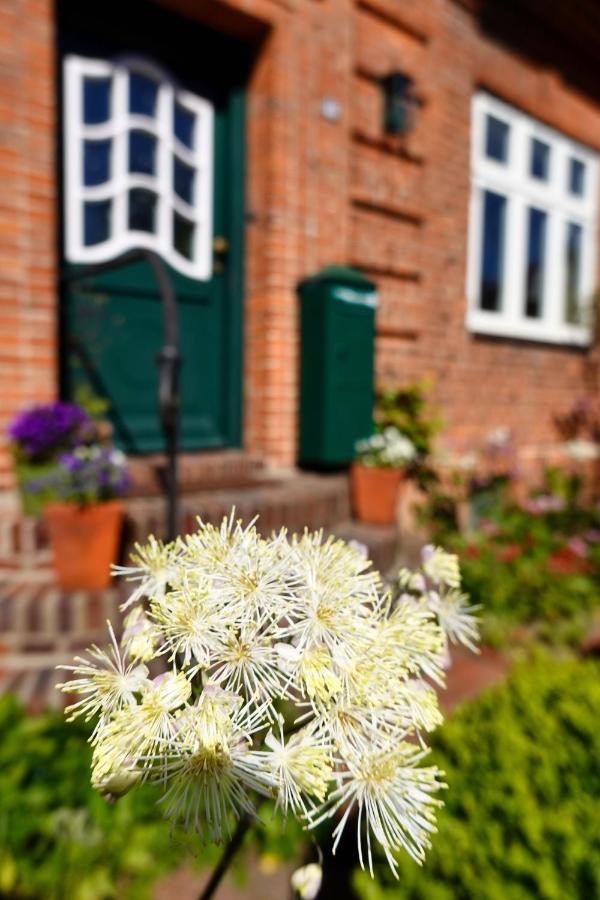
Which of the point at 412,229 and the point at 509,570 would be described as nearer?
the point at 509,570

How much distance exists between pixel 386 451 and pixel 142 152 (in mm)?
2350

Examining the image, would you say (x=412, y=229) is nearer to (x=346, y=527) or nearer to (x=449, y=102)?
(x=449, y=102)

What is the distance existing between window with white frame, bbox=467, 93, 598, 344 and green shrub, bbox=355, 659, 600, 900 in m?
4.54

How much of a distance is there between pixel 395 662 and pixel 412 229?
16.1ft

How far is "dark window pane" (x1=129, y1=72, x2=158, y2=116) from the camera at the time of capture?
3.78 meters

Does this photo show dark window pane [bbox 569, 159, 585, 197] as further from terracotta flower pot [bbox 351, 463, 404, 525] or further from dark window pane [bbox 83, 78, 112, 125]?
dark window pane [bbox 83, 78, 112, 125]

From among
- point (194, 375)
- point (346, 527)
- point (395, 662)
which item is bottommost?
point (346, 527)

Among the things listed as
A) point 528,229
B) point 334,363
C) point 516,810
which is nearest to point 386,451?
point 334,363

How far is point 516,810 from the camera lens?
1.26 meters

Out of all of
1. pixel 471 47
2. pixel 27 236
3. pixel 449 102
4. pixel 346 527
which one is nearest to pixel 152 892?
pixel 346 527

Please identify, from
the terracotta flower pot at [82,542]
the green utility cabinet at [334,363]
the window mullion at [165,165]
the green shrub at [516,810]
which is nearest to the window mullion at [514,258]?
the green utility cabinet at [334,363]

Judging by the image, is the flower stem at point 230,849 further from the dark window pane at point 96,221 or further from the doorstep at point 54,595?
the dark window pane at point 96,221

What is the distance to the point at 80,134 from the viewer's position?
3598 millimetres

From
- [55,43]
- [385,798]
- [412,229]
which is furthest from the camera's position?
[412,229]
